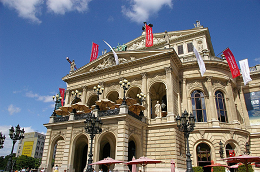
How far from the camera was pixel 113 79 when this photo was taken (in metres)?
30.8

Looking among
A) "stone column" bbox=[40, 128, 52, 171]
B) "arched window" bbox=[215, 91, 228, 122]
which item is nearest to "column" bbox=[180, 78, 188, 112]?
"arched window" bbox=[215, 91, 228, 122]

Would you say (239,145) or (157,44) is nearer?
(239,145)

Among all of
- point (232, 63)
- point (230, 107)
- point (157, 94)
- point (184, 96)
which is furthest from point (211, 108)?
point (157, 94)

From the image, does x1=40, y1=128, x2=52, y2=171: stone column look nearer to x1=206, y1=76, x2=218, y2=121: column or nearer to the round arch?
the round arch

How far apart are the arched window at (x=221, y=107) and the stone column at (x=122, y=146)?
14857mm

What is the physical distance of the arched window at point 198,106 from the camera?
1123 inches

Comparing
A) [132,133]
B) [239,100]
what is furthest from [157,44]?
[132,133]

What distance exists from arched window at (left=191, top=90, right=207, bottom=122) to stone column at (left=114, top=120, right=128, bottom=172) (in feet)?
A: 40.8

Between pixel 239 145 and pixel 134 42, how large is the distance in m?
26.5

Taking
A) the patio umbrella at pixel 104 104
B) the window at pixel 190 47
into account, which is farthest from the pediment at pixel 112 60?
the window at pixel 190 47

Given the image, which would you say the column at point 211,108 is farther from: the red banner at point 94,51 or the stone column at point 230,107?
the red banner at point 94,51

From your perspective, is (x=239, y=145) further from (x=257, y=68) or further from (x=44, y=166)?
(x=44, y=166)

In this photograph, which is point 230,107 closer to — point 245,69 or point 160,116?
point 245,69

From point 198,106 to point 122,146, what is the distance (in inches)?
558
